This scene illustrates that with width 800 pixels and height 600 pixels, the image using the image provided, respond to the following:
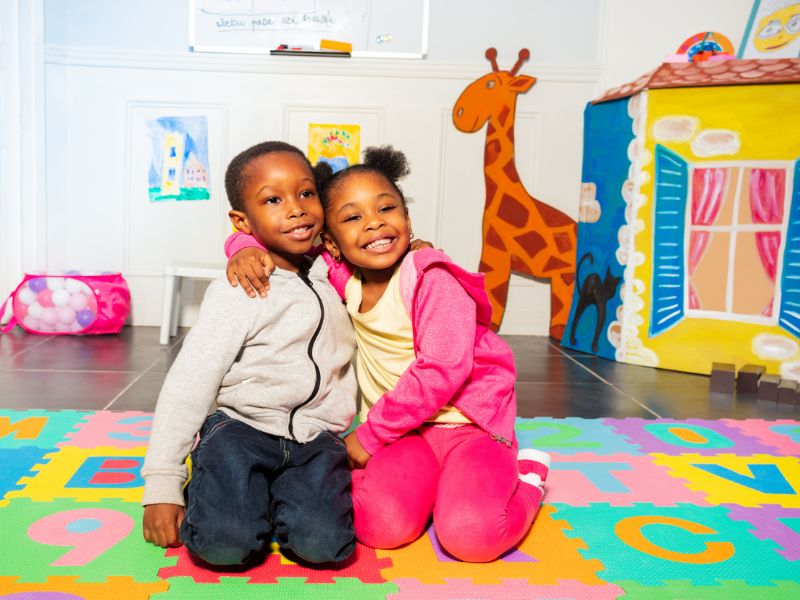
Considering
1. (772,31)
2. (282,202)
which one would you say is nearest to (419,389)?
(282,202)

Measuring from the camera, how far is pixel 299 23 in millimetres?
2809

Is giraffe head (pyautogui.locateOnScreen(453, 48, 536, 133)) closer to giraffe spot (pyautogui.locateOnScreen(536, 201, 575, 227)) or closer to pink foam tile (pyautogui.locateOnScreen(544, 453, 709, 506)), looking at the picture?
giraffe spot (pyautogui.locateOnScreen(536, 201, 575, 227))

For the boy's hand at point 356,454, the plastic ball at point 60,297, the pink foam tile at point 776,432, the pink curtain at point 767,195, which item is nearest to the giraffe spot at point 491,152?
the pink curtain at point 767,195

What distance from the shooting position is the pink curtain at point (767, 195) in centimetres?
225

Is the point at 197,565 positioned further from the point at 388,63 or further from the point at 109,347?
the point at 388,63

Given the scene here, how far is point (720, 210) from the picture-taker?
7.66 ft

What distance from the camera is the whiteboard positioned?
2787 mm

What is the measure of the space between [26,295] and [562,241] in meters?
2.09

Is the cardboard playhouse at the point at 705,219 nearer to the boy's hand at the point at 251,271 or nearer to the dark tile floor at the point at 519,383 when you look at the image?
the dark tile floor at the point at 519,383

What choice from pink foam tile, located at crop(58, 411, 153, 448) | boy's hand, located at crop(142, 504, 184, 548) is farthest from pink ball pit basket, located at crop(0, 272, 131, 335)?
boy's hand, located at crop(142, 504, 184, 548)

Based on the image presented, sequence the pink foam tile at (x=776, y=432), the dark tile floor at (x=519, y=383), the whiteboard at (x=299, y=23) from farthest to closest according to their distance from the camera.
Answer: the whiteboard at (x=299, y=23) → the dark tile floor at (x=519, y=383) → the pink foam tile at (x=776, y=432)

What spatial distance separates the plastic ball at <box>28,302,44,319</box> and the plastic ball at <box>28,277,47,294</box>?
49 millimetres

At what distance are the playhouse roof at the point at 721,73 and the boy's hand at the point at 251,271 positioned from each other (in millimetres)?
1760

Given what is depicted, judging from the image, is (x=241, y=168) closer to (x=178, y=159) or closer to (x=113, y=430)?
(x=113, y=430)
